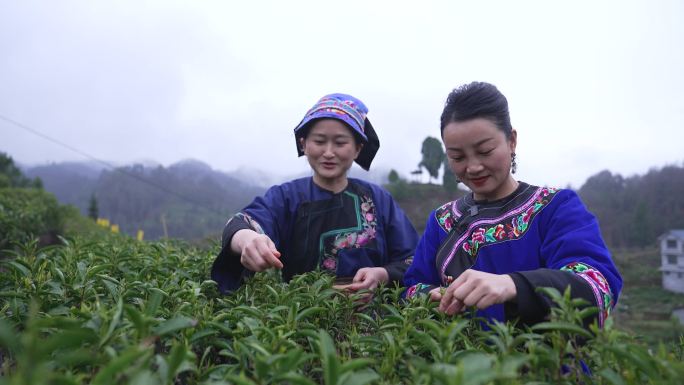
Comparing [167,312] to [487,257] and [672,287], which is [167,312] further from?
[672,287]

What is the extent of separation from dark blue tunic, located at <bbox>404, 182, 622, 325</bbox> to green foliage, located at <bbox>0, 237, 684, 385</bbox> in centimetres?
26

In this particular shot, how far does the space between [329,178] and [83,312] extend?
5.59 feet

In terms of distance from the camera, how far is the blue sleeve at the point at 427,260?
208 centimetres

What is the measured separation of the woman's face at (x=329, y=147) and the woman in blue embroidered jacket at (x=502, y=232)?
0.64m

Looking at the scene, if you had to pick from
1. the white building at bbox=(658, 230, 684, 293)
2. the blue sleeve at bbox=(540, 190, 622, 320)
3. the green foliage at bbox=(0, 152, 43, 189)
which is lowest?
the white building at bbox=(658, 230, 684, 293)

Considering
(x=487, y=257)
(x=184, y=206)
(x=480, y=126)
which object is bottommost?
(x=184, y=206)

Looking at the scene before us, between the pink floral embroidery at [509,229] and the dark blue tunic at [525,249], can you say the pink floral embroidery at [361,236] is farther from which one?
the pink floral embroidery at [509,229]

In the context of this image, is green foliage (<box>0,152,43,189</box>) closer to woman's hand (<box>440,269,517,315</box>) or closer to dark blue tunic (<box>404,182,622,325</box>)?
dark blue tunic (<box>404,182,622,325</box>)

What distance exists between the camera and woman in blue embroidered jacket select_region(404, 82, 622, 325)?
142 cm

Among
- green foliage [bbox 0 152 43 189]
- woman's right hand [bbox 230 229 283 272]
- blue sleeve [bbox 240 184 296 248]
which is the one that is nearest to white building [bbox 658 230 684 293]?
blue sleeve [bbox 240 184 296 248]

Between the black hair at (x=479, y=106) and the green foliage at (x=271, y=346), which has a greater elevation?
Result: the black hair at (x=479, y=106)

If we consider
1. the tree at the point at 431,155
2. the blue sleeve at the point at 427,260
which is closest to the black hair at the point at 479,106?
the blue sleeve at the point at 427,260

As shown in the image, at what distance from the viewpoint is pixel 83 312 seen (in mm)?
987

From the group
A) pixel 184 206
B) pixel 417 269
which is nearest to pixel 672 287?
pixel 417 269
